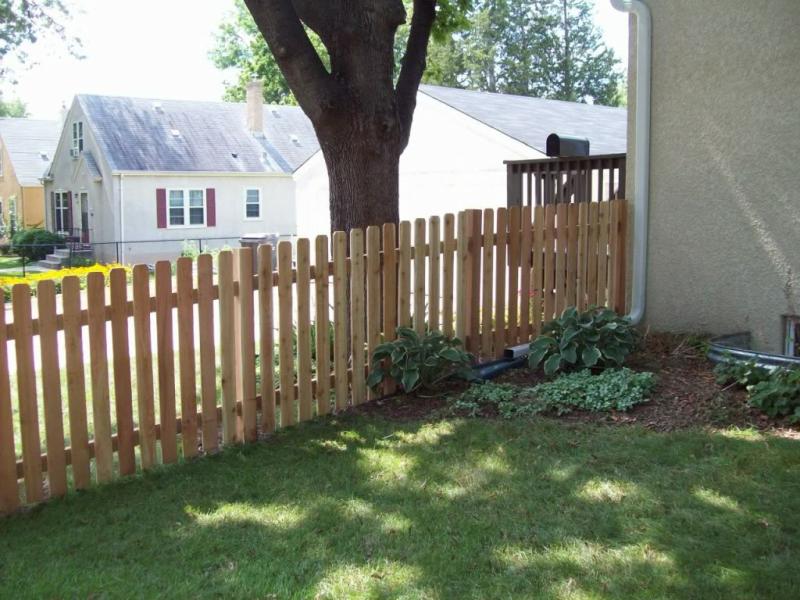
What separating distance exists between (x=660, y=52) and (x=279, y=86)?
3757 centimetres

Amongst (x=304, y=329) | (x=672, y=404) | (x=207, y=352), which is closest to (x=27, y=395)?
(x=207, y=352)

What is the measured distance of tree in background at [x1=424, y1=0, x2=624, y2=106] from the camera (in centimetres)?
5684

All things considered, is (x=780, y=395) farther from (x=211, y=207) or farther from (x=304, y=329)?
(x=211, y=207)

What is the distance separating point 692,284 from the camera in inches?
300

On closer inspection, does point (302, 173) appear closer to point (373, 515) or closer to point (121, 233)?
point (121, 233)

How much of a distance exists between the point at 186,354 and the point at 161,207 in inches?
1056

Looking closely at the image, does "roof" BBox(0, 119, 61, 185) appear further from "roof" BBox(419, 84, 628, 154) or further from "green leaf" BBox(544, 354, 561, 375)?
"green leaf" BBox(544, 354, 561, 375)

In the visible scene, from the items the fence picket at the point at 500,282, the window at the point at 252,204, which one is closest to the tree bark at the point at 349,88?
the fence picket at the point at 500,282

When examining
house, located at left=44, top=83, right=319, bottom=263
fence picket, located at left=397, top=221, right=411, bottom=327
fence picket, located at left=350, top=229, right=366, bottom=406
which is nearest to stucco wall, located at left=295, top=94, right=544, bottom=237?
house, located at left=44, top=83, right=319, bottom=263

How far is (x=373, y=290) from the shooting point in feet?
20.4

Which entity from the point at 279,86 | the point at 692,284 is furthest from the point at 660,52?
the point at 279,86

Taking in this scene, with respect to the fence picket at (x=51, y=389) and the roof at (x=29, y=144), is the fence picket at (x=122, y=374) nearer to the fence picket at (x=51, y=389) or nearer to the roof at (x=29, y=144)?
the fence picket at (x=51, y=389)

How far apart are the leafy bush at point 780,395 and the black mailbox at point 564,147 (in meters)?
4.70

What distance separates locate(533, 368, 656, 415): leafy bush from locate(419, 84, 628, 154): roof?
10980 millimetres
